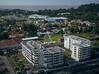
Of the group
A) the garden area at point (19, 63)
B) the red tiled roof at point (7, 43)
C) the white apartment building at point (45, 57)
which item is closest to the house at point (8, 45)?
the red tiled roof at point (7, 43)

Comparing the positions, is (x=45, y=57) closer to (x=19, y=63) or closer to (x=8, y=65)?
(x=19, y=63)

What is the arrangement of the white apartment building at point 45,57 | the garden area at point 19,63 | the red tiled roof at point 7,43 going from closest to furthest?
the garden area at point 19,63
the white apartment building at point 45,57
the red tiled roof at point 7,43

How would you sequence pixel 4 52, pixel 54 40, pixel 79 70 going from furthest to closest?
pixel 54 40 < pixel 4 52 < pixel 79 70

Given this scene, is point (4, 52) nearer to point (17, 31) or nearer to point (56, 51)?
point (56, 51)

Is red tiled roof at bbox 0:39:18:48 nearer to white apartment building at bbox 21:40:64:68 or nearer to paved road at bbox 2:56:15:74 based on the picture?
paved road at bbox 2:56:15:74

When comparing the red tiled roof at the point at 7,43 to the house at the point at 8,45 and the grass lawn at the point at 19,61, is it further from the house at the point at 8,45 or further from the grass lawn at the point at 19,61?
the grass lawn at the point at 19,61

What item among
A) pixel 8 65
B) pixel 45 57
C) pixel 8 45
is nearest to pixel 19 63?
pixel 8 65

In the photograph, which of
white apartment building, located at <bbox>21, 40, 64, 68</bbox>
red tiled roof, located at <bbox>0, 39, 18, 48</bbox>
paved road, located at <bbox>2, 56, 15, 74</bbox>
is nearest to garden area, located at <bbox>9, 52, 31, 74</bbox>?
paved road, located at <bbox>2, 56, 15, 74</bbox>

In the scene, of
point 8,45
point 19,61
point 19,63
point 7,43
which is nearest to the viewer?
point 19,63

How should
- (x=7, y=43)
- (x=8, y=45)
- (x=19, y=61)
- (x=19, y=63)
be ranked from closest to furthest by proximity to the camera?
(x=19, y=63) → (x=19, y=61) → (x=8, y=45) → (x=7, y=43)

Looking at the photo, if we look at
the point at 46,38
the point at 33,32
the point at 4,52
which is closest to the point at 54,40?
the point at 46,38

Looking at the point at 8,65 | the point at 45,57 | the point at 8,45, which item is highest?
the point at 45,57
